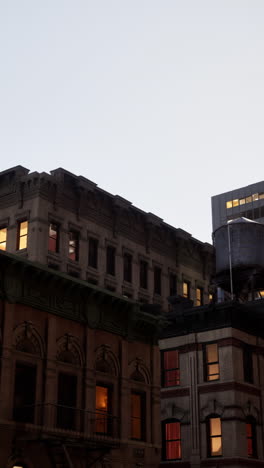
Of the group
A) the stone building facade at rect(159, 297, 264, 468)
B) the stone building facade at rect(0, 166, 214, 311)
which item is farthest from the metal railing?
the stone building facade at rect(0, 166, 214, 311)

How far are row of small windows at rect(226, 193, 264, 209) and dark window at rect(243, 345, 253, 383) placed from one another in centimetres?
6023

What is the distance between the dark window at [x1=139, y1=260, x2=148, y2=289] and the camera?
52.6 m

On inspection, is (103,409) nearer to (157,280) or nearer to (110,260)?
(110,260)

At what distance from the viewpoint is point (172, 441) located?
138 ft

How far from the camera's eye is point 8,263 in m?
26.3

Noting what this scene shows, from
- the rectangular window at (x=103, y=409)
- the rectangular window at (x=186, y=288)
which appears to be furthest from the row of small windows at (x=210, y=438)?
the rectangular window at (x=186, y=288)

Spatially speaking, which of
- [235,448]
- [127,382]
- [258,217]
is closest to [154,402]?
[127,382]

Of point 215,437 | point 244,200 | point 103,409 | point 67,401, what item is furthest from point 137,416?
point 244,200

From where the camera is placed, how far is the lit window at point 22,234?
4558cm

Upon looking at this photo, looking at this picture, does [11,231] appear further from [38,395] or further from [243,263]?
[38,395]

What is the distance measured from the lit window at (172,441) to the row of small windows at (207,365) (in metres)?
2.38

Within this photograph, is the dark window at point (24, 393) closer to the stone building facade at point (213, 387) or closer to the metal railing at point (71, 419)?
the metal railing at point (71, 419)

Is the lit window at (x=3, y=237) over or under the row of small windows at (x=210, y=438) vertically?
over

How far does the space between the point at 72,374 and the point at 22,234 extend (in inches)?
745
